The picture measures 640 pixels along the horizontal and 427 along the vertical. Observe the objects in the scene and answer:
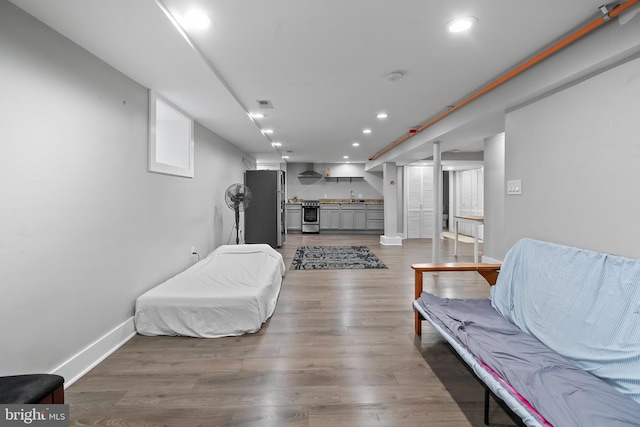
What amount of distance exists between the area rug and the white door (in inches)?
95.3

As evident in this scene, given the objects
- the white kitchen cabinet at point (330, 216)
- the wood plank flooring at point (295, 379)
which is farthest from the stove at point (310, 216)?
the wood plank flooring at point (295, 379)

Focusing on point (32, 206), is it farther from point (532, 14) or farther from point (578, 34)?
point (578, 34)

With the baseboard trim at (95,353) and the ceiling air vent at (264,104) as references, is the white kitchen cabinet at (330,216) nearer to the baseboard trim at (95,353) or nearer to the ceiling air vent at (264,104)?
the ceiling air vent at (264,104)

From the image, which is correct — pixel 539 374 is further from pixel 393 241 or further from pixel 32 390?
pixel 393 241

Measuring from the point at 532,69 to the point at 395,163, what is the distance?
5.21 metres

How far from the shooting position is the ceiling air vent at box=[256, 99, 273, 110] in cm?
340

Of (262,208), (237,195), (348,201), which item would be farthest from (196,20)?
(348,201)

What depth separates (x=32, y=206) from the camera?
1674 millimetres

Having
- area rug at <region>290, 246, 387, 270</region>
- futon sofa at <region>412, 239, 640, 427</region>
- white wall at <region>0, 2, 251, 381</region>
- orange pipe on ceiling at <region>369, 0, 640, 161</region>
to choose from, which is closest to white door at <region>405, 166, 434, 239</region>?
area rug at <region>290, 246, 387, 270</region>

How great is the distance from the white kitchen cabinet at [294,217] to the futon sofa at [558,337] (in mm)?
7723

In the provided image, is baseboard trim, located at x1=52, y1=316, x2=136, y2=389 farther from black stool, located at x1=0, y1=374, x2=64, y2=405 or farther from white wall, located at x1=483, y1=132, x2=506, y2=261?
white wall, located at x1=483, y1=132, x2=506, y2=261

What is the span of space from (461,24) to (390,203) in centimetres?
602

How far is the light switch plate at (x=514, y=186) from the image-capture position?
8.61 feet

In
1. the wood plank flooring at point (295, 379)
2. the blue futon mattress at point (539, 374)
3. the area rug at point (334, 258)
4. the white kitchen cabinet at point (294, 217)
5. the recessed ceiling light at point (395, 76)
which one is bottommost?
the wood plank flooring at point (295, 379)
